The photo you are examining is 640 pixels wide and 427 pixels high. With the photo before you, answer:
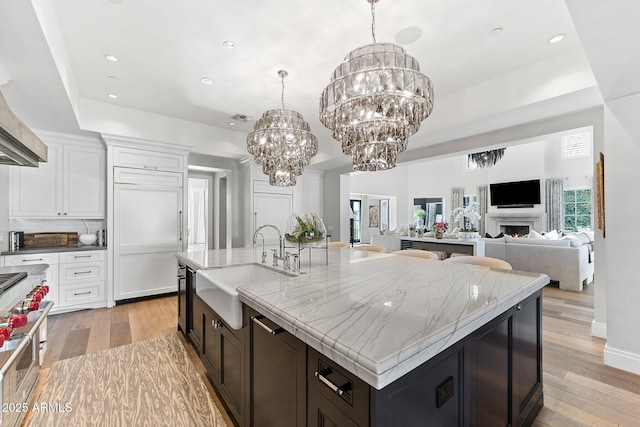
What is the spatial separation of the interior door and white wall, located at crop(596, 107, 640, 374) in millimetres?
5220

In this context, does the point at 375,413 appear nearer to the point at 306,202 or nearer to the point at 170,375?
the point at 170,375

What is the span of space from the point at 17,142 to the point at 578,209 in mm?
12008

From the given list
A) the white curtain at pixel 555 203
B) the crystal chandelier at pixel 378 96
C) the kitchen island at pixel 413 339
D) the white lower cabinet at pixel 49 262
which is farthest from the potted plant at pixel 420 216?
the white lower cabinet at pixel 49 262

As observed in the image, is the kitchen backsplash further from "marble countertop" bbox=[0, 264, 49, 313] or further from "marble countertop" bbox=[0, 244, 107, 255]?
"marble countertop" bbox=[0, 264, 49, 313]

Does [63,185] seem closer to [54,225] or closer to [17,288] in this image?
[54,225]

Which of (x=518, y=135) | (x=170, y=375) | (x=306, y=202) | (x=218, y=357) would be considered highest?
(x=518, y=135)

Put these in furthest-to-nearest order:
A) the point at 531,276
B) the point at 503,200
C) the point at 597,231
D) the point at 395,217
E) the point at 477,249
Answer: the point at 395,217
the point at 503,200
the point at 477,249
the point at 597,231
the point at 531,276

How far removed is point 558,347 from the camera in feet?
9.06

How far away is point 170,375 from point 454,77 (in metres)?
3.94

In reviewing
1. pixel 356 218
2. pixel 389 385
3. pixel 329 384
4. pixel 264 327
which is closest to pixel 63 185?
pixel 264 327

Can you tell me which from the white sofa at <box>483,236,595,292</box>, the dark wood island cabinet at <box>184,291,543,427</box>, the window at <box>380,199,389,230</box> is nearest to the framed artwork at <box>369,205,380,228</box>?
the window at <box>380,199,389,230</box>

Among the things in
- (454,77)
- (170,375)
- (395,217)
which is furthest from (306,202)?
(395,217)

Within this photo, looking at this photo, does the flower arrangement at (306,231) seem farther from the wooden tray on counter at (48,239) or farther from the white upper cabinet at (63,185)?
the wooden tray on counter at (48,239)

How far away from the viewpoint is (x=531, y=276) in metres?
1.78
